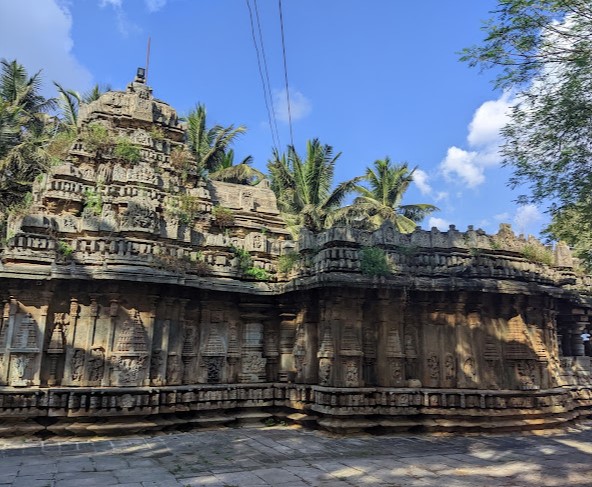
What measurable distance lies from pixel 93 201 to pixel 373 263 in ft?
23.8

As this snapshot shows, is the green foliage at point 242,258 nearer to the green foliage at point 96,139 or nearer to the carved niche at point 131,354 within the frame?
the carved niche at point 131,354

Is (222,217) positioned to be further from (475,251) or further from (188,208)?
(475,251)

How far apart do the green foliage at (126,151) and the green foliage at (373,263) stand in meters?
6.72

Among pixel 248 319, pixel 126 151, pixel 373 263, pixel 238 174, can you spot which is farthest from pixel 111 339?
pixel 238 174

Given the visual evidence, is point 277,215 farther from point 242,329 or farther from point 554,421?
point 554,421

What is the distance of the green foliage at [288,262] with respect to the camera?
40.8ft

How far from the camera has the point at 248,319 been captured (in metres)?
12.4

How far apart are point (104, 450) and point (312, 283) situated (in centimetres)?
542

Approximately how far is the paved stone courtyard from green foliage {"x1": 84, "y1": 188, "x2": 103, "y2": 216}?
5.37m

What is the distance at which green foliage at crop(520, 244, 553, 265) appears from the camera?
1238cm

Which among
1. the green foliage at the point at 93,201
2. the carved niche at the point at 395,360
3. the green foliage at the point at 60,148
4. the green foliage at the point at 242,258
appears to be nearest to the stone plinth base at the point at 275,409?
the carved niche at the point at 395,360

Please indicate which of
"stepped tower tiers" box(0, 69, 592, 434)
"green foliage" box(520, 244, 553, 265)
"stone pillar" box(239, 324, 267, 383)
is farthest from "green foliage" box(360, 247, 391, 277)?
"green foliage" box(520, 244, 553, 265)

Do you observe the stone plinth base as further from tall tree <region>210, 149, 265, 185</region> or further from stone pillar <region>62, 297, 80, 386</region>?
tall tree <region>210, 149, 265, 185</region>

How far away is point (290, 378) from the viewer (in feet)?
40.0
